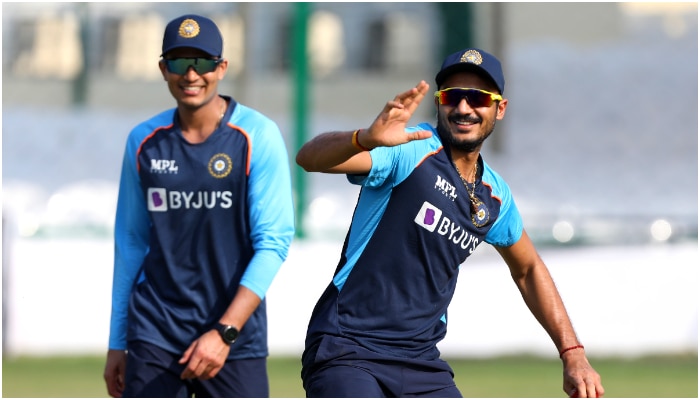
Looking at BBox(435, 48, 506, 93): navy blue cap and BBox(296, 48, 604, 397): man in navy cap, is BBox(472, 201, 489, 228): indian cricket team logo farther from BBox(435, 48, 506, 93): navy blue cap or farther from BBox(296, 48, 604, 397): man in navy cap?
BBox(435, 48, 506, 93): navy blue cap

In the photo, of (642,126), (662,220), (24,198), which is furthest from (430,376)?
(642,126)

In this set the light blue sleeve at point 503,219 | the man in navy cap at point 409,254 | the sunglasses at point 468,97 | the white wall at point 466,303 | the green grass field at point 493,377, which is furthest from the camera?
the white wall at point 466,303

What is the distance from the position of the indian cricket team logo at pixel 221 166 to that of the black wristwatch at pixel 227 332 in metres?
0.59

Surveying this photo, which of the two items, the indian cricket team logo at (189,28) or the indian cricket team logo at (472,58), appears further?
the indian cricket team logo at (189,28)

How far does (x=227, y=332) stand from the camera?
499cm

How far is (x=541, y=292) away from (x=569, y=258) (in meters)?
6.03

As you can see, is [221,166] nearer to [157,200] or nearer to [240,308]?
[157,200]

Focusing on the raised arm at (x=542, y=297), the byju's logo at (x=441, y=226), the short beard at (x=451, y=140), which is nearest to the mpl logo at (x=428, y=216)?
the byju's logo at (x=441, y=226)

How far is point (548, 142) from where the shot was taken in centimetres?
1419

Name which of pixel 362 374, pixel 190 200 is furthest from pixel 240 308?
pixel 362 374

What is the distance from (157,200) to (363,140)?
1.29m

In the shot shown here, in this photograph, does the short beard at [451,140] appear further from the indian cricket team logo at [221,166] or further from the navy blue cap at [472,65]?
the indian cricket team logo at [221,166]

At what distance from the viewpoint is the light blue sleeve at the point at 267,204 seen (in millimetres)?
5109

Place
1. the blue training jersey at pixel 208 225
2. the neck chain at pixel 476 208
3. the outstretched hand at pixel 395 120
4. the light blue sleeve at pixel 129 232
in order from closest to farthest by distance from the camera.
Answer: the outstretched hand at pixel 395 120 → the neck chain at pixel 476 208 → the blue training jersey at pixel 208 225 → the light blue sleeve at pixel 129 232
